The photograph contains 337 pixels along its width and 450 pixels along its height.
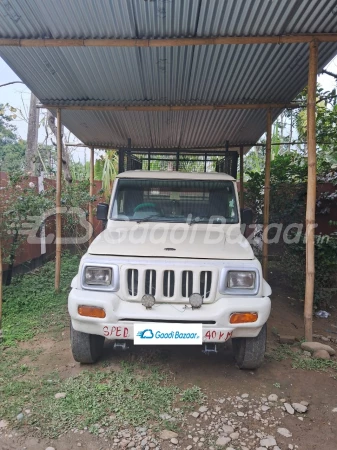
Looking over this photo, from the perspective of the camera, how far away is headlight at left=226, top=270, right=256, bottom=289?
3164 millimetres

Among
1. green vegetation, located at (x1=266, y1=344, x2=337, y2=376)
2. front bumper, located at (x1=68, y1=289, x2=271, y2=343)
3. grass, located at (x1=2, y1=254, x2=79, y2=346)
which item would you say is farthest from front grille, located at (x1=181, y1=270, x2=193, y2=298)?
grass, located at (x1=2, y1=254, x2=79, y2=346)

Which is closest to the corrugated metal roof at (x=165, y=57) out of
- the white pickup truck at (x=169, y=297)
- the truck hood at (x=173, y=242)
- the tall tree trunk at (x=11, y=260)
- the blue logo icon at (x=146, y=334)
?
the truck hood at (x=173, y=242)

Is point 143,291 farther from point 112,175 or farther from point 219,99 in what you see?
point 112,175

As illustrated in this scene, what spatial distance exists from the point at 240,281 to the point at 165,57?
2753 mm

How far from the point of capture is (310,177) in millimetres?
4047

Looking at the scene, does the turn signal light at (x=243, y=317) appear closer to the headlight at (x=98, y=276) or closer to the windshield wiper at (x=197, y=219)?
the headlight at (x=98, y=276)

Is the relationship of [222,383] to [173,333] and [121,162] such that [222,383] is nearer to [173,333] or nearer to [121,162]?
[173,333]

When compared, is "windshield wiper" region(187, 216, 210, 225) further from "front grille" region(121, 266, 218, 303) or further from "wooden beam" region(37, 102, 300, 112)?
"wooden beam" region(37, 102, 300, 112)

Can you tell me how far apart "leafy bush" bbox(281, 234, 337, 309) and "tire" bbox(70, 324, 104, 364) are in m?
3.33

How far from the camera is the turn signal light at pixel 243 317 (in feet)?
9.96

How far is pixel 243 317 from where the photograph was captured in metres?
3.04

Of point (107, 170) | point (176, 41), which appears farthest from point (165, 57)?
point (107, 170)

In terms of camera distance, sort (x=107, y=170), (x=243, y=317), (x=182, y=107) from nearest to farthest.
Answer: (x=243, y=317), (x=182, y=107), (x=107, y=170)

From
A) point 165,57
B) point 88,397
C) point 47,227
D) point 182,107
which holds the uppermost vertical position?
point 165,57
